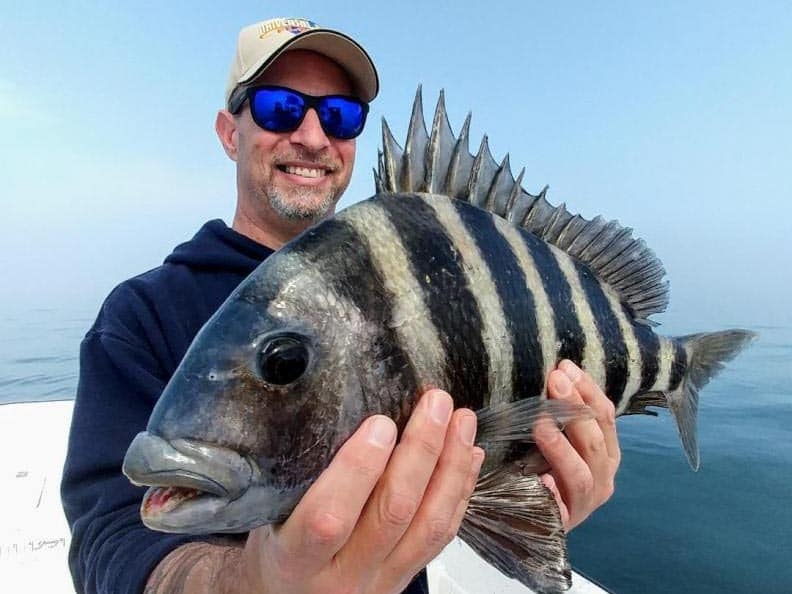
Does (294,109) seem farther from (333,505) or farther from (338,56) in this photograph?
(333,505)

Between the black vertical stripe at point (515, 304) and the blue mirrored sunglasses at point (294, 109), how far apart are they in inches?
33.7

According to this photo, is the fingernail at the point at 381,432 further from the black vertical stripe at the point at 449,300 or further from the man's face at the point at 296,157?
the man's face at the point at 296,157

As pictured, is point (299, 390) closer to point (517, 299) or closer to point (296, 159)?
point (517, 299)

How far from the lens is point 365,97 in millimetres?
2205

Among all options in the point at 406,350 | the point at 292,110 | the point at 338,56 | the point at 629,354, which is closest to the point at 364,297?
the point at 406,350

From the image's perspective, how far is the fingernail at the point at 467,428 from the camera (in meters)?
1.05

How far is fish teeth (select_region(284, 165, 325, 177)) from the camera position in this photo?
2.02 m

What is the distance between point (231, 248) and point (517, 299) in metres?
1.09

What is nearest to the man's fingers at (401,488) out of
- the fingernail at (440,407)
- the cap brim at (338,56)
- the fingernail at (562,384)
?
the fingernail at (440,407)

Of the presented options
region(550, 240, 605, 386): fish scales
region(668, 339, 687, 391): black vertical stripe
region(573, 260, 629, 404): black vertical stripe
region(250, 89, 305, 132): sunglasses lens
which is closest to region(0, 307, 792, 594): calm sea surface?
region(668, 339, 687, 391): black vertical stripe

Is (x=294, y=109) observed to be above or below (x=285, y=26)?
below

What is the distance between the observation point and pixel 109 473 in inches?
53.6

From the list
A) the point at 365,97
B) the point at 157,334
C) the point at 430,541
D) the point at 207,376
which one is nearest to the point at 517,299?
the point at 430,541

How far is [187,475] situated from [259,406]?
16 cm
